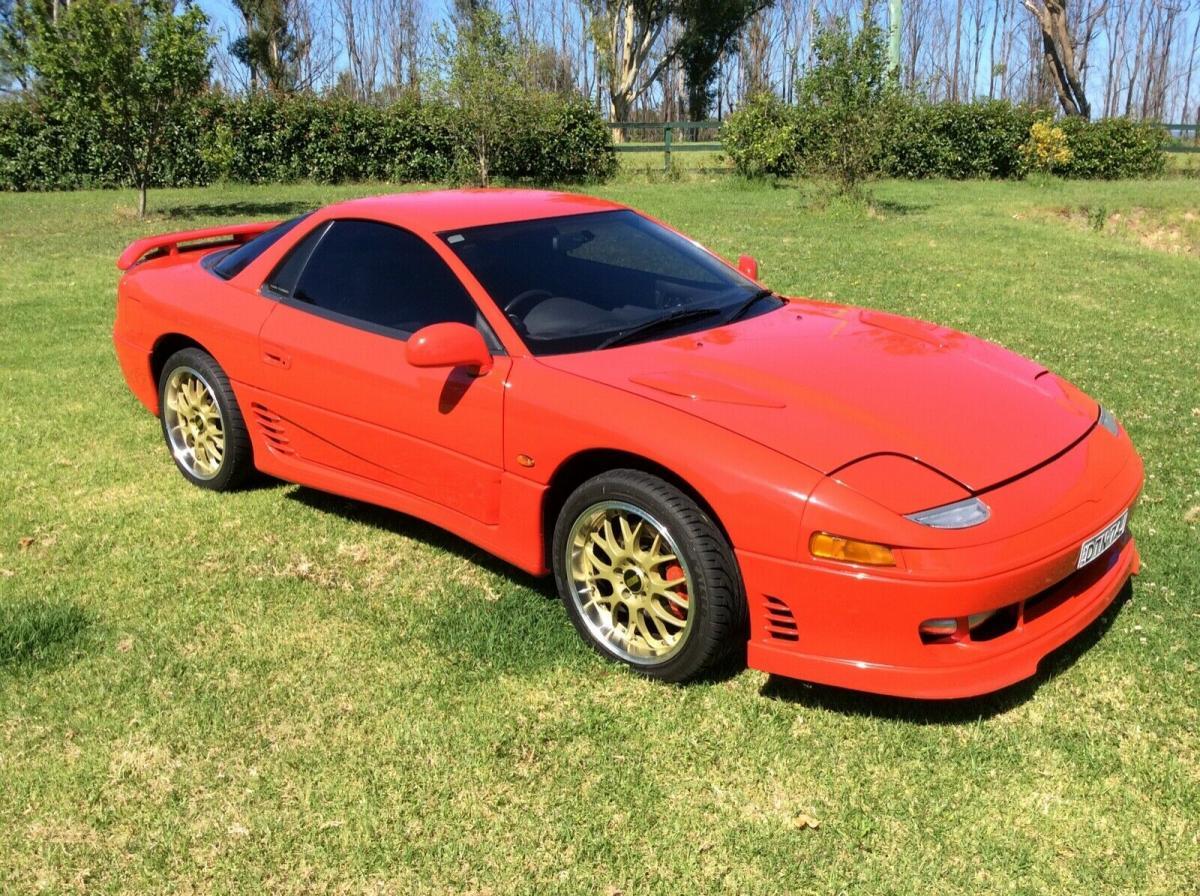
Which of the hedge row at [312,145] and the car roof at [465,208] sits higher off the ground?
the hedge row at [312,145]

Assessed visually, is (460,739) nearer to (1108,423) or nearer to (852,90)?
(1108,423)

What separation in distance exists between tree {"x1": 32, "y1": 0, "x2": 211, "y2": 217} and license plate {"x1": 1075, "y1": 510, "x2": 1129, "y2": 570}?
15.7 meters

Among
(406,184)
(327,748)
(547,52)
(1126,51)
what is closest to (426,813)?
(327,748)

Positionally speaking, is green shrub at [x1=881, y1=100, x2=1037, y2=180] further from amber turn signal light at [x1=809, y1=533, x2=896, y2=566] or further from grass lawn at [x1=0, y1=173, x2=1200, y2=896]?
amber turn signal light at [x1=809, y1=533, x2=896, y2=566]

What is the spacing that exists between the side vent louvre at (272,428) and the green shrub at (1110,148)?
25.8 m

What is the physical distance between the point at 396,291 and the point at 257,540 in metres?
1.29

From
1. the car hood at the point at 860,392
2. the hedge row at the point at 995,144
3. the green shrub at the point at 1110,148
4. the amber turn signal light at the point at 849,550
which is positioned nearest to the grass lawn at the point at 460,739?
the amber turn signal light at the point at 849,550

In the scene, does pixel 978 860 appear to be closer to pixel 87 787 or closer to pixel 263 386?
pixel 87 787

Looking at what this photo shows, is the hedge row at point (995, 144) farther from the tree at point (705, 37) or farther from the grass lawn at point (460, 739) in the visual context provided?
the grass lawn at point (460, 739)

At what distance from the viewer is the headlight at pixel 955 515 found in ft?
9.26

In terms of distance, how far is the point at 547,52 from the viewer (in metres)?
51.2

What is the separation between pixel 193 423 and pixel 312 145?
65.1ft

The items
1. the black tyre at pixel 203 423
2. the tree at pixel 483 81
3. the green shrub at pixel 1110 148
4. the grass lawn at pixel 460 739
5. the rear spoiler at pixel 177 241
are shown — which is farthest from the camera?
the green shrub at pixel 1110 148

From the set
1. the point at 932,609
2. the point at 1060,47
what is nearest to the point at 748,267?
the point at 932,609
